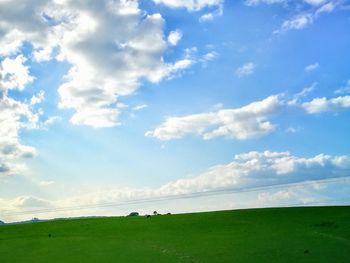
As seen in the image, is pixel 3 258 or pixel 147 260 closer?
pixel 147 260

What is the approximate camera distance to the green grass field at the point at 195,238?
1002 inches

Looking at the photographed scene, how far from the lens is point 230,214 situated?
145ft

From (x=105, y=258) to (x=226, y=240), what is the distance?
323 inches

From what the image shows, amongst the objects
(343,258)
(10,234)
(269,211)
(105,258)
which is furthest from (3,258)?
(269,211)

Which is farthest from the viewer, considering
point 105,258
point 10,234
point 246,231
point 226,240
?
point 10,234

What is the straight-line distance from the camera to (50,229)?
42.0 meters

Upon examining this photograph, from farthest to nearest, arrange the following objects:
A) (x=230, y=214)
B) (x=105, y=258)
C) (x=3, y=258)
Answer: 1. (x=230, y=214)
2. (x=3, y=258)
3. (x=105, y=258)

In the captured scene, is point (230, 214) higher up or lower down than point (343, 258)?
higher up

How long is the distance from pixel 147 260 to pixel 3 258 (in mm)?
9320

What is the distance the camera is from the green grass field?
25.5 meters

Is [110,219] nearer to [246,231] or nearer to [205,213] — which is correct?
[205,213]

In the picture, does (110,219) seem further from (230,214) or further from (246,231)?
(246,231)

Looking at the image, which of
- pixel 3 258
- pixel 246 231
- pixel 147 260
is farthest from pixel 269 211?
pixel 3 258

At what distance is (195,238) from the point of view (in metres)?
32.0
